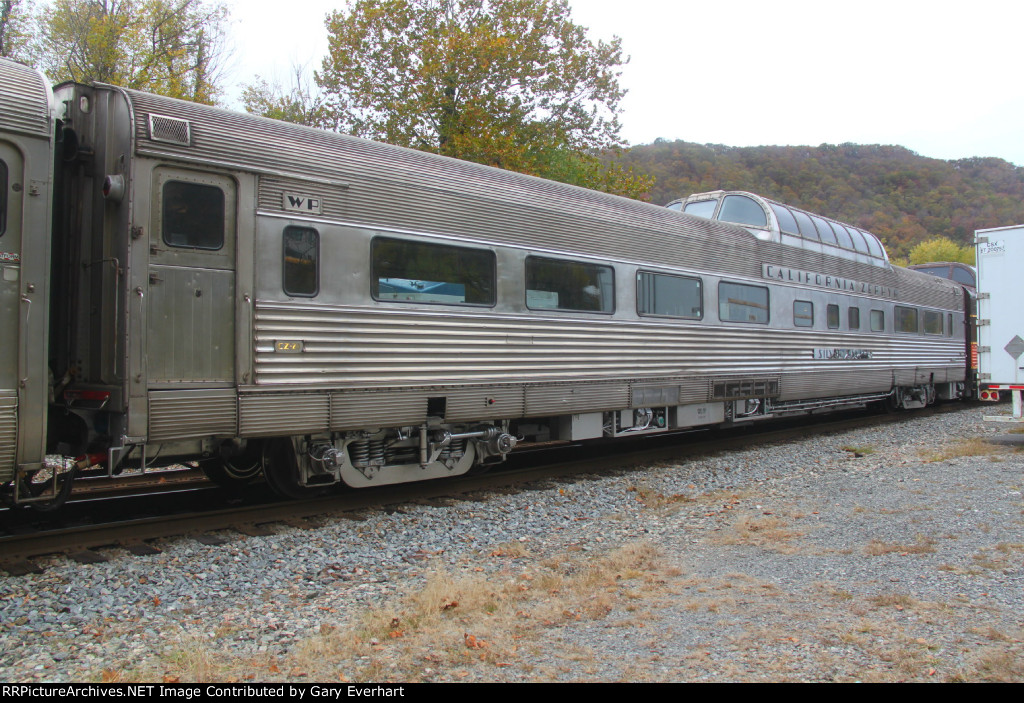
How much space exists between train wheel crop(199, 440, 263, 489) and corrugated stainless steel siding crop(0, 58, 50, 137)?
3.17 m

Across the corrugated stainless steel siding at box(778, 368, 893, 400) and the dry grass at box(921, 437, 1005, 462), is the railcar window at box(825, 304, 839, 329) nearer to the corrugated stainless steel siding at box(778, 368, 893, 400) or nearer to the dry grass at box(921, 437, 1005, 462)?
the corrugated stainless steel siding at box(778, 368, 893, 400)

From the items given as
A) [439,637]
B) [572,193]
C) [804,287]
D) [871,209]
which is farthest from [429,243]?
[871,209]

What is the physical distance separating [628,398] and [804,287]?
17.7 feet

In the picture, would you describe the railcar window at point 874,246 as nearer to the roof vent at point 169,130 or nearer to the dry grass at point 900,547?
the dry grass at point 900,547

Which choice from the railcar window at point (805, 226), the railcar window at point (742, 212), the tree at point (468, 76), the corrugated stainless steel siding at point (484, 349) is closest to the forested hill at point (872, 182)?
the tree at point (468, 76)

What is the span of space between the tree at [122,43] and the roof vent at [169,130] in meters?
16.7

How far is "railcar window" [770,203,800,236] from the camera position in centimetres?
1263

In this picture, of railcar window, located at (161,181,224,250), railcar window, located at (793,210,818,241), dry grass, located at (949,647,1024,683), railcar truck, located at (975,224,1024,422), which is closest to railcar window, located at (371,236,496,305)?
railcar window, located at (161,181,224,250)

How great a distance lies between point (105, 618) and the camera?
4.31m

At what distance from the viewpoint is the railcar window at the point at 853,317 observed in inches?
555

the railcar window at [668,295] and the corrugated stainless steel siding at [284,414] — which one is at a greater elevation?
the railcar window at [668,295]

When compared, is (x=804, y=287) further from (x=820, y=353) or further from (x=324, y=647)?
(x=324, y=647)

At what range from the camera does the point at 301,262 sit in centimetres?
621

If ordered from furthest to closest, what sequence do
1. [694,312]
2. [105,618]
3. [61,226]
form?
[694,312]
[61,226]
[105,618]
